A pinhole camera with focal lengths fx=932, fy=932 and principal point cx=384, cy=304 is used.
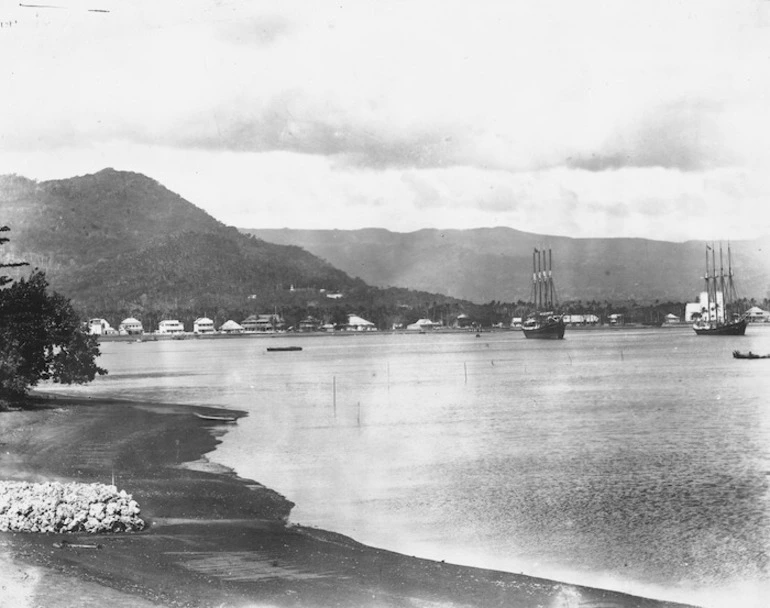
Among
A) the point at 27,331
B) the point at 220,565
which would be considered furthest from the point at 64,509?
the point at 27,331

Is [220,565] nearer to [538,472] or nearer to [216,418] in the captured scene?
[538,472]

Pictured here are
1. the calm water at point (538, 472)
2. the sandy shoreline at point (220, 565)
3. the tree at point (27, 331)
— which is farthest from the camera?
the tree at point (27, 331)

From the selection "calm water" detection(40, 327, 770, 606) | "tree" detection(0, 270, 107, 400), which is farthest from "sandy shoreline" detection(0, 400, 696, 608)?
"tree" detection(0, 270, 107, 400)

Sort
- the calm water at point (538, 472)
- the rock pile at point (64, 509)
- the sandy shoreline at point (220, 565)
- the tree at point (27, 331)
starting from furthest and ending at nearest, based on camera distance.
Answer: the tree at point (27, 331) → the calm water at point (538, 472) → the rock pile at point (64, 509) → the sandy shoreline at point (220, 565)

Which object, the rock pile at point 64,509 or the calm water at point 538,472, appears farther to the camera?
the calm water at point 538,472

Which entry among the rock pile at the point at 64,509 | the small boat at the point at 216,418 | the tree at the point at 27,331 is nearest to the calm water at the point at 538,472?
the small boat at the point at 216,418

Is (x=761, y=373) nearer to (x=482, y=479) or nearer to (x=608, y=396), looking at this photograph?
(x=608, y=396)

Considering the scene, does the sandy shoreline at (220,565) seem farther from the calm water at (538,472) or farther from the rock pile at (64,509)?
the calm water at (538,472)
